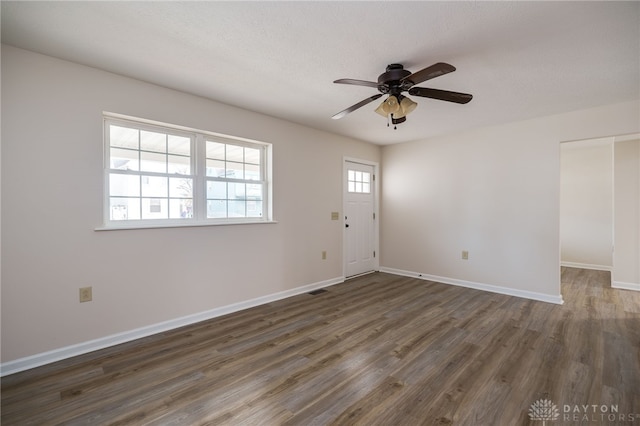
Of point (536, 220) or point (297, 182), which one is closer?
point (536, 220)

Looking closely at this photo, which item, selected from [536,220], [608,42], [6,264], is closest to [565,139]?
[536,220]

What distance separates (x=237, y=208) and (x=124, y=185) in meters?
1.21

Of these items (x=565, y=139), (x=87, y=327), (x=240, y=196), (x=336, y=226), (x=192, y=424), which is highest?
(x=565, y=139)

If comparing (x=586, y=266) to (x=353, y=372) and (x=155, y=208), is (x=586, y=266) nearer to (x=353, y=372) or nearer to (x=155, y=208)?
(x=353, y=372)

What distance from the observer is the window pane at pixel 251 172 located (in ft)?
11.9

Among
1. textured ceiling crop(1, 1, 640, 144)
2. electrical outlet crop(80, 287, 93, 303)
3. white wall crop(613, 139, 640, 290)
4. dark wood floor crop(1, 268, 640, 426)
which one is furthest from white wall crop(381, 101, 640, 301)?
electrical outlet crop(80, 287, 93, 303)

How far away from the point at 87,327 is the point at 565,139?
564 centimetres

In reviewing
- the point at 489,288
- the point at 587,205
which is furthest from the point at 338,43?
the point at 587,205

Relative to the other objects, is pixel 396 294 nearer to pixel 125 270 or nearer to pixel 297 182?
pixel 297 182

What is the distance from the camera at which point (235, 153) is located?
3.52m

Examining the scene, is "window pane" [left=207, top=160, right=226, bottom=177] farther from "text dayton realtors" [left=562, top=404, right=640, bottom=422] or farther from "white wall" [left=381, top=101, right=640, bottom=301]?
"text dayton realtors" [left=562, top=404, right=640, bottom=422]

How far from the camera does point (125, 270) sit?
2607mm

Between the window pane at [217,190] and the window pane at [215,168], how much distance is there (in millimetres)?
106

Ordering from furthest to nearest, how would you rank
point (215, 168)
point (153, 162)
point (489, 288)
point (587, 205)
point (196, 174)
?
point (587, 205)
point (489, 288)
point (215, 168)
point (196, 174)
point (153, 162)
